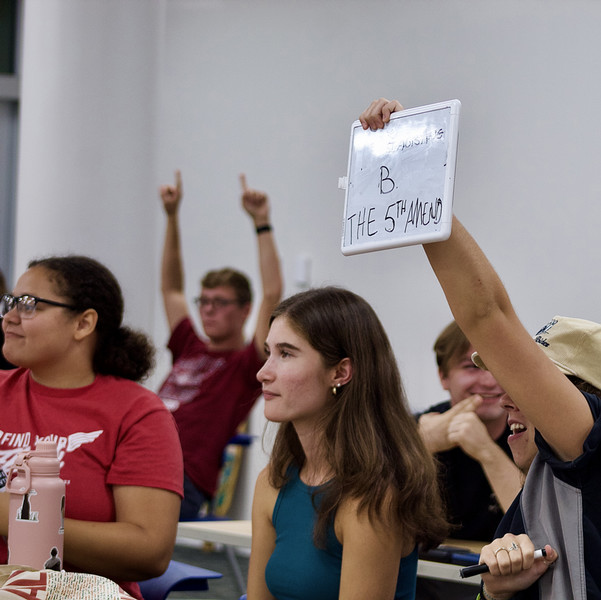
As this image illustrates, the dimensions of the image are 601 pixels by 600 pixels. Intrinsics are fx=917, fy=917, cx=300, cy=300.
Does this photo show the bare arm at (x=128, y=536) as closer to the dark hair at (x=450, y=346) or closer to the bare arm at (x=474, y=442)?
the bare arm at (x=474, y=442)

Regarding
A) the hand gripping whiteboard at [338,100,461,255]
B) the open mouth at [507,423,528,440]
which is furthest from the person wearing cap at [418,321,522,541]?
the hand gripping whiteboard at [338,100,461,255]

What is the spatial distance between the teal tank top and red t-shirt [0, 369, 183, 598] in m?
0.28

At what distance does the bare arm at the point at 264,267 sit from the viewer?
3.69 meters

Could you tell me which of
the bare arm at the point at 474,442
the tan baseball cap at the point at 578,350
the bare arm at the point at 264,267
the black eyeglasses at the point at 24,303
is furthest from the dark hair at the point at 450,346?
the tan baseball cap at the point at 578,350

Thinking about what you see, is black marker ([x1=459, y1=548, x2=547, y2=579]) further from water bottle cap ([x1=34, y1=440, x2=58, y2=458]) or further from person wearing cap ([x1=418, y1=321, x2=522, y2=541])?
person wearing cap ([x1=418, y1=321, x2=522, y2=541])

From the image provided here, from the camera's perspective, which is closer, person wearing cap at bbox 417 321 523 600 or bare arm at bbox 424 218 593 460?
bare arm at bbox 424 218 593 460

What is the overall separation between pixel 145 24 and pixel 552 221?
2.04 metres

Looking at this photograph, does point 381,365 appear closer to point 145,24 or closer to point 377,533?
point 377,533

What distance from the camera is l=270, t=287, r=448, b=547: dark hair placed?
1750 millimetres

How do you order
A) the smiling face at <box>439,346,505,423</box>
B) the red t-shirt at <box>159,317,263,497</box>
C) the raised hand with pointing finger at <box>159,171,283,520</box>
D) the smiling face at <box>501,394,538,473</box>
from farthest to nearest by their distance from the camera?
the red t-shirt at <box>159,317,263,497</box> → the raised hand with pointing finger at <box>159,171,283,520</box> → the smiling face at <box>439,346,505,423</box> → the smiling face at <box>501,394,538,473</box>

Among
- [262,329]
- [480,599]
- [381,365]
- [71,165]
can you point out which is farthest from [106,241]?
[480,599]

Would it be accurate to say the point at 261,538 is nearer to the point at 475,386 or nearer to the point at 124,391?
the point at 124,391

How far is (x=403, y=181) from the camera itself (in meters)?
1.27

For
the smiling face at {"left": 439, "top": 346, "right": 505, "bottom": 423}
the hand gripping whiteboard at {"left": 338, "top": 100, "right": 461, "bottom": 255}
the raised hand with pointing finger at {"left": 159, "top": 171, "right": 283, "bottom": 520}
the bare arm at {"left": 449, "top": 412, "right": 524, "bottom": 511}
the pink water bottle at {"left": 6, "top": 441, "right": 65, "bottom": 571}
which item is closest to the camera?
the hand gripping whiteboard at {"left": 338, "top": 100, "right": 461, "bottom": 255}
